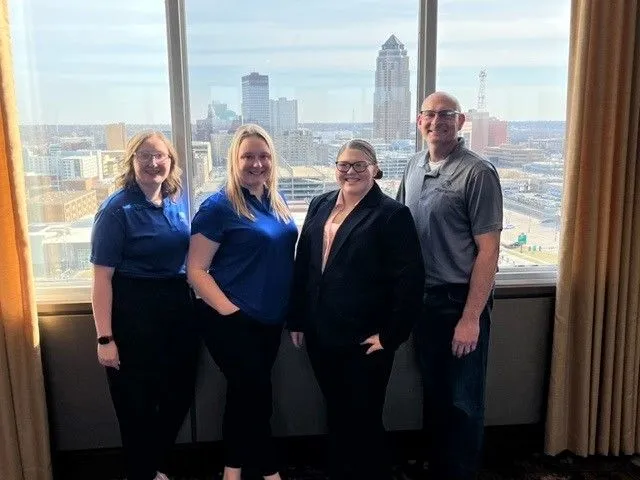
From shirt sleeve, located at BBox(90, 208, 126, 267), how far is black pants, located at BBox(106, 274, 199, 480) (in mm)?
89

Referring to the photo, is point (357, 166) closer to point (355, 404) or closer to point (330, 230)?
point (330, 230)

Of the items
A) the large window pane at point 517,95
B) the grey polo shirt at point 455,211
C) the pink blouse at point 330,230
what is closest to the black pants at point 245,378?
the pink blouse at point 330,230

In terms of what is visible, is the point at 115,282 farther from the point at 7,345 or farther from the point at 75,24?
the point at 75,24

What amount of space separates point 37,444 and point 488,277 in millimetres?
1783

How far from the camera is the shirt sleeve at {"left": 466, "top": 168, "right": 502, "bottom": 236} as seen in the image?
1.90m

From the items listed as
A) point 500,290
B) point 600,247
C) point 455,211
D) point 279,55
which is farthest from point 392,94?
point 600,247

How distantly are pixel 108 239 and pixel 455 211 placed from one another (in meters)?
1.15

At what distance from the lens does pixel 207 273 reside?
6.28 ft

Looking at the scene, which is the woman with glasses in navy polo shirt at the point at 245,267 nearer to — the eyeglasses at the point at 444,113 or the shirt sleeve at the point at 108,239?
the shirt sleeve at the point at 108,239

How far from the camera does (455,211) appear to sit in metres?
1.95

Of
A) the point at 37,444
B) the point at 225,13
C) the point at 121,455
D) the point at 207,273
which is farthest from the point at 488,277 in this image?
the point at 37,444

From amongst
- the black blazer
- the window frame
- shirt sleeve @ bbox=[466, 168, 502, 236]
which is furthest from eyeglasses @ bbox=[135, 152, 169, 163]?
shirt sleeve @ bbox=[466, 168, 502, 236]

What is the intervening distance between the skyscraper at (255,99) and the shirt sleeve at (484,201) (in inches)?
35.6

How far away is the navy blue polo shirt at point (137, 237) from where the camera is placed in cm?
184
